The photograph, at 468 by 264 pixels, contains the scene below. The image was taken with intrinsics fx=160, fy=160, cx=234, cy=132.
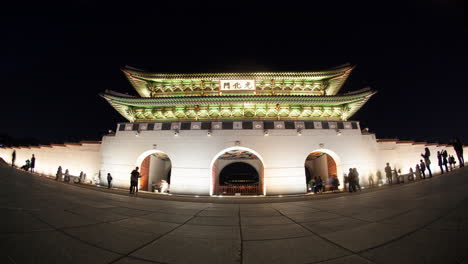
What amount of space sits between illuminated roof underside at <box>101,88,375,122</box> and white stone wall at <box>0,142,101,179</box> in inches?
→ 198

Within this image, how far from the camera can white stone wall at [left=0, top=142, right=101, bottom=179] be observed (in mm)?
14312

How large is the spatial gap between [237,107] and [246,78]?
3.03m

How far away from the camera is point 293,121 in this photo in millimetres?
12758

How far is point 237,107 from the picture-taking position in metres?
13.4

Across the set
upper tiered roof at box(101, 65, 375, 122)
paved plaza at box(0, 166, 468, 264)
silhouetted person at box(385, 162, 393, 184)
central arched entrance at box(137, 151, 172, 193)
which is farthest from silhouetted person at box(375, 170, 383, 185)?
central arched entrance at box(137, 151, 172, 193)

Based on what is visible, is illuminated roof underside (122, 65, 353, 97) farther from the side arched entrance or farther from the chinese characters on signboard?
the side arched entrance

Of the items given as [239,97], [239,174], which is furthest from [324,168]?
[239,174]

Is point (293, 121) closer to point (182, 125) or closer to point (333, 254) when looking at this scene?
point (182, 125)

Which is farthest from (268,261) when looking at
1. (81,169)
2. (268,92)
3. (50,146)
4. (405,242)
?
(50,146)

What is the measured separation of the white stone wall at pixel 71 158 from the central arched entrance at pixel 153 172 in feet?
13.0

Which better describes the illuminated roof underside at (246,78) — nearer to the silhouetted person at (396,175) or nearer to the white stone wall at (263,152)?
the white stone wall at (263,152)

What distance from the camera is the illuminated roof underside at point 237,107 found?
1277 centimetres

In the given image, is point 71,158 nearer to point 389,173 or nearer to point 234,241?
point 234,241

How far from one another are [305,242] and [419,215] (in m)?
2.20
